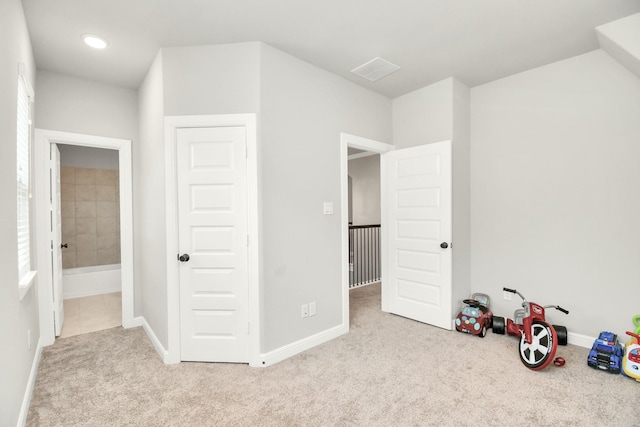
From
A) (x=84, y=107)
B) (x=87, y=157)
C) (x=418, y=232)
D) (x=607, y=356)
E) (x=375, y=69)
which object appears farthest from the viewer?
(x=87, y=157)

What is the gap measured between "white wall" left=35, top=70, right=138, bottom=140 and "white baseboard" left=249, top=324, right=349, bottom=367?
2.86m

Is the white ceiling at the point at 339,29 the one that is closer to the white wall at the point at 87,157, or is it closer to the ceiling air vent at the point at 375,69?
the ceiling air vent at the point at 375,69

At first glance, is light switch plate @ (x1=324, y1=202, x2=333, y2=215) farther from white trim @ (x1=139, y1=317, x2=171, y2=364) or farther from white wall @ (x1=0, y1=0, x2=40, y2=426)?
white wall @ (x1=0, y1=0, x2=40, y2=426)

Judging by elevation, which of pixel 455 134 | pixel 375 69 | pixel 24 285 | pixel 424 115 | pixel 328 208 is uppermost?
pixel 375 69

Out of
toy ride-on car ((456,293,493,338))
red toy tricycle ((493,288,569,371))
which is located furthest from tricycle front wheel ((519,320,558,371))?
toy ride-on car ((456,293,493,338))

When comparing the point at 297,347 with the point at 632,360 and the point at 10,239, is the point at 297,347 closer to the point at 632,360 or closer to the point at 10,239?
the point at 10,239

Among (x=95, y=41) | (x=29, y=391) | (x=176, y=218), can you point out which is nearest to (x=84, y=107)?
(x=95, y=41)

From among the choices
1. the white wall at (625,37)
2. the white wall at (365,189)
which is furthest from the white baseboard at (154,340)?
the white wall at (365,189)

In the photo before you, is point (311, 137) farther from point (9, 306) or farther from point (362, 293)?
point (362, 293)

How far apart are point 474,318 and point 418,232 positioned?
41.0 inches

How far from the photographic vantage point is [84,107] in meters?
3.19

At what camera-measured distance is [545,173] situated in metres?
3.04

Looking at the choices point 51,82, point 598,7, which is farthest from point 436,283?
point 51,82

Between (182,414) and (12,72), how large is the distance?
2.37 m
